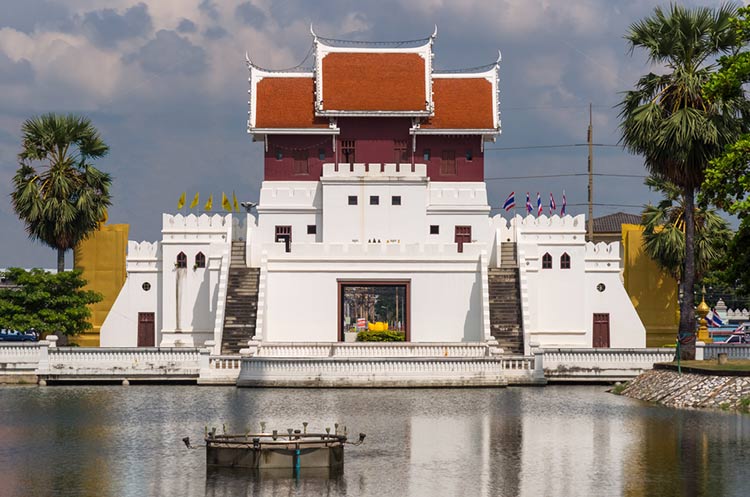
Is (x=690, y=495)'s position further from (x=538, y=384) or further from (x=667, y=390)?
(x=538, y=384)

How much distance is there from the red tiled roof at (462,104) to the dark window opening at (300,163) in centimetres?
658

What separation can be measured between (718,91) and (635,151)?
10481mm

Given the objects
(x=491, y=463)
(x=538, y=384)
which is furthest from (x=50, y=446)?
(x=538, y=384)

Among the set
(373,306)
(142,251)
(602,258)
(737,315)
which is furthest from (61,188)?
(373,306)

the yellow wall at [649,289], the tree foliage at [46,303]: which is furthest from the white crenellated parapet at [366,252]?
the yellow wall at [649,289]

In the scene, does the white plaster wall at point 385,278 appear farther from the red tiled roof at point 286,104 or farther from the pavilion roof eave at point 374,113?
the red tiled roof at point 286,104

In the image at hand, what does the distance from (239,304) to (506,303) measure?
1225 centimetres

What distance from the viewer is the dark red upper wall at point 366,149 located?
65125 millimetres

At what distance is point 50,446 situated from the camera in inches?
1235

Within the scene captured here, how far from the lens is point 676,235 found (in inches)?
2381

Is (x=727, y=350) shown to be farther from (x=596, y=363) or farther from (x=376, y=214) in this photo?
(x=376, y=214)

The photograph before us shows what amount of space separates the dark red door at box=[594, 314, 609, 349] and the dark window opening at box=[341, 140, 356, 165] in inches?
604

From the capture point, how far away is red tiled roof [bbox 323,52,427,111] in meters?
65.0

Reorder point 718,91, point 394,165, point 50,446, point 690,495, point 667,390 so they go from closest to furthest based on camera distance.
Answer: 1. point 690,495
2. point 50,446
3. point 718,91
4. point 667,390
5. point 394,165
